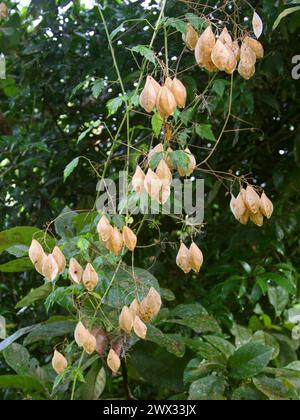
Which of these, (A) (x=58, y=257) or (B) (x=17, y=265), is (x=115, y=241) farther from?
(B) (x=17, y=265)

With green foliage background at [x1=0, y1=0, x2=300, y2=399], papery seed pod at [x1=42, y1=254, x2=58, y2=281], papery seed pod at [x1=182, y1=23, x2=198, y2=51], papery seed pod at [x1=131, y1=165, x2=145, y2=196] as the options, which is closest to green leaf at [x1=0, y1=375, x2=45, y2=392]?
green foliage background at [x1=0, y1=0, x2=300, y2=399]

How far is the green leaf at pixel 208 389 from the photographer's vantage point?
1.29 meters

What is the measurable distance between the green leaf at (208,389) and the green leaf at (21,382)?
0.29m

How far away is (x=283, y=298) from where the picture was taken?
1.68 m

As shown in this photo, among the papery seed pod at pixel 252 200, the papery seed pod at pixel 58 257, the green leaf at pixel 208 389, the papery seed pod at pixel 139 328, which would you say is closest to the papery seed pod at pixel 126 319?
the papery seed pod at pixel 139 328

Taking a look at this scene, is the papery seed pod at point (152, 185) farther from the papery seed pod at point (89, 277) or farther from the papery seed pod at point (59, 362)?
the papery seed pod at point (59, 362)

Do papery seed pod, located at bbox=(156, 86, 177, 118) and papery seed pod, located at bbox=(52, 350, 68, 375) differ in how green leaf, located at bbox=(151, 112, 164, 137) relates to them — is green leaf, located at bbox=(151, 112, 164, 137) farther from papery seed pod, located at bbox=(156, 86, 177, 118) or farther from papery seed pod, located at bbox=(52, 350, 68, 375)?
papery seed pod, located at bbox=(52, 350, 68, 375)

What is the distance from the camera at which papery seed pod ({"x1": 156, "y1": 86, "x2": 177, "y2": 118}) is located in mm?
958
